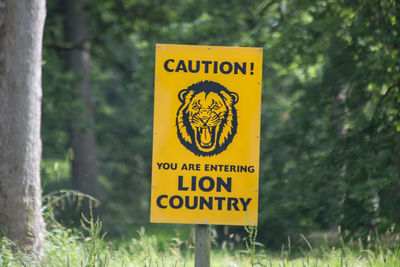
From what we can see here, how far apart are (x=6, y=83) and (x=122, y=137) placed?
15689mm

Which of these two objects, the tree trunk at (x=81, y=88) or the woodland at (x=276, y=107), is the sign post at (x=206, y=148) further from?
the tree trunk at (x=81, y=88)

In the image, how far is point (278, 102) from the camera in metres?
18.5

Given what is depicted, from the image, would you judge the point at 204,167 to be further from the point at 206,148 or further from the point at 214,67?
the point at 214,67

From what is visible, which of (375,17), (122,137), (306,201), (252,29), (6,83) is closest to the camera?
(6,83)

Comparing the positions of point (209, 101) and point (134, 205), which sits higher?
point (209, 101)

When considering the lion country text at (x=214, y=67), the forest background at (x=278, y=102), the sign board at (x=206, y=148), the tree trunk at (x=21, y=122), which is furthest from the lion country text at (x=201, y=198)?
the forest background at (x=278, y=102)

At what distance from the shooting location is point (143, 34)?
14.5m

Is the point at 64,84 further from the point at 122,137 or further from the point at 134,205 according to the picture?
the point at 134,205

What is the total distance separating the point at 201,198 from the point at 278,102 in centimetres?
1512

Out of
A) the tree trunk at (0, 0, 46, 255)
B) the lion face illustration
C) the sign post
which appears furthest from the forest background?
the lion face illustration

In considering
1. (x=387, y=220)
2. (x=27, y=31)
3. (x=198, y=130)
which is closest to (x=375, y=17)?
(x=387, y=220)

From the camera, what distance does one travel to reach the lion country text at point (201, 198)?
3717 millimetres

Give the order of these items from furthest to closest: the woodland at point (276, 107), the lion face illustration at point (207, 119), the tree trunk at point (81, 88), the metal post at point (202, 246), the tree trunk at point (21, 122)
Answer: the tree trunk at point (81, 88) → the woodland at point (276, 107) → the tree trunk at point (21, 122) → the metal post at point (202, 246) → the lion face illustration at point (207, 119)

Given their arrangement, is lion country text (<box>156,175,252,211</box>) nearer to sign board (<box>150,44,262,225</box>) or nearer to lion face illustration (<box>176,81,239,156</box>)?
sign board (<box>150,44,262,225</box>)
